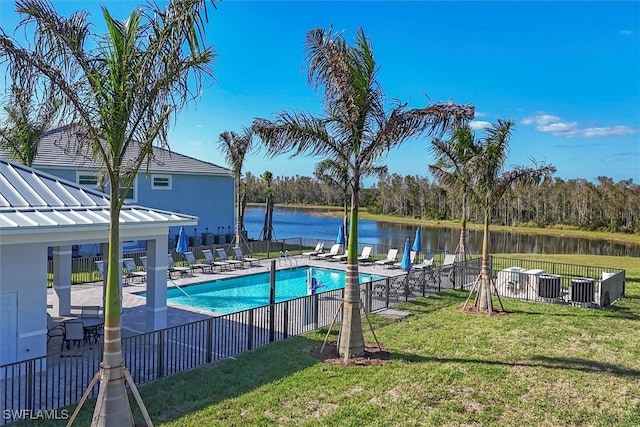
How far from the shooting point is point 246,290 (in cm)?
1805

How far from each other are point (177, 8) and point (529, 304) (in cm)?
1312

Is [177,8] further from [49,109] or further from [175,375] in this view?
[175,375]

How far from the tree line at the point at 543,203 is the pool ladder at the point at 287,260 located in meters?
30.6

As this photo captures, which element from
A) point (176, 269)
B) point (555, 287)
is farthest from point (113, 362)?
point (176, 269)

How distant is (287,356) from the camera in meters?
9.51

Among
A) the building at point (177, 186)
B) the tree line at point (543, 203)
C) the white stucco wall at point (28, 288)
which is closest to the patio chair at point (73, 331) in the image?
the white stucco wall at point (28, 288)

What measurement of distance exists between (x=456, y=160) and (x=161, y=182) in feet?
51.8

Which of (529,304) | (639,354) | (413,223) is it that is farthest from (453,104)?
(413,223)

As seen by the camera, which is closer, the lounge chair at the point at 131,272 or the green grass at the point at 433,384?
the green grass at the point at 433,384

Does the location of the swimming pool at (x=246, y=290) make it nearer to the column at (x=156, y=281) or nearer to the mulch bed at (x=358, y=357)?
the column at (x=156, y=281)

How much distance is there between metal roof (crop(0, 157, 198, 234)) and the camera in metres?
8.34

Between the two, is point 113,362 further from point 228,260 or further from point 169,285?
point 228,260

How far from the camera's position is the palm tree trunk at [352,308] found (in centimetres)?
945

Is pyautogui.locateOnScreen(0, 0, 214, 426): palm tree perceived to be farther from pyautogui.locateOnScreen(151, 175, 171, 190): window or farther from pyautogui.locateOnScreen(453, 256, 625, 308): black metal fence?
pyautogui.locateOnScreen(151, 175, 171, 190): window
